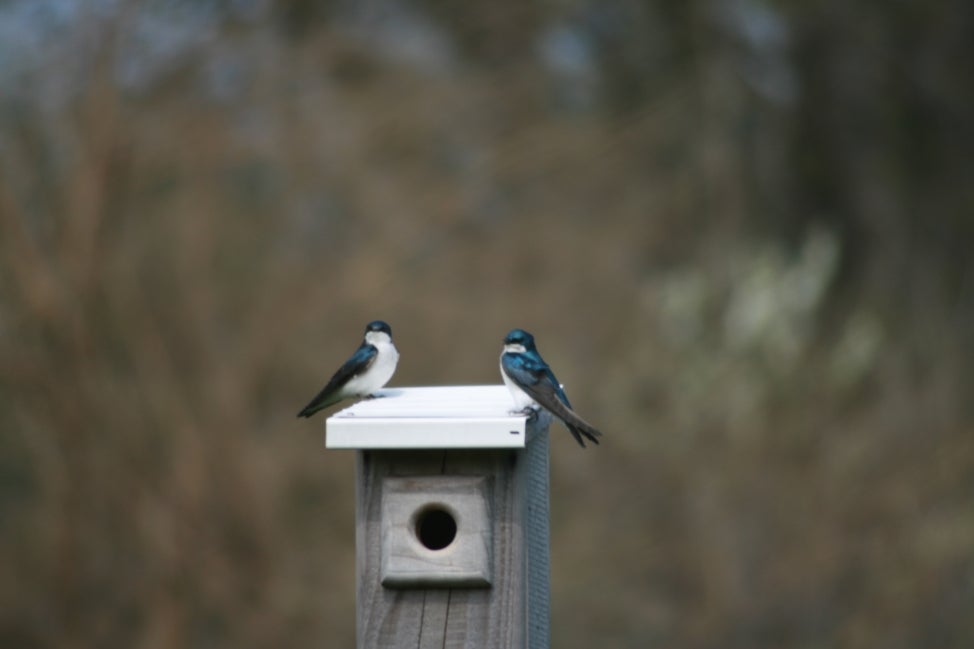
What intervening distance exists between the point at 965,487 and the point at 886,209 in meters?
2.27

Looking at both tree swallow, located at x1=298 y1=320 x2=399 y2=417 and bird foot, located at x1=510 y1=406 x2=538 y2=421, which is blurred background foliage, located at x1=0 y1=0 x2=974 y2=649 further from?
bird foot, located at x1=510 y1=406 x2=538 y2=421

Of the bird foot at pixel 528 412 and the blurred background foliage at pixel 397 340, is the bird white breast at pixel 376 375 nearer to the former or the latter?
the bird foot at pixel 528 412

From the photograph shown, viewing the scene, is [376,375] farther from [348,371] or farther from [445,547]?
[445,547]

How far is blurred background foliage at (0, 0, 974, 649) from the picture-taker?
654 cm

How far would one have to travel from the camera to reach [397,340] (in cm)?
671

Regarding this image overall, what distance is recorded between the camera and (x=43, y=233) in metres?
6.56

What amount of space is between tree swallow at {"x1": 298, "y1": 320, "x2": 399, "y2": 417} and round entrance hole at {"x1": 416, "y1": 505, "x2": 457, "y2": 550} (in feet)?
1.12

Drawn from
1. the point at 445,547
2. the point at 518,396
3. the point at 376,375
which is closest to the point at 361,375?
the point at 376,375

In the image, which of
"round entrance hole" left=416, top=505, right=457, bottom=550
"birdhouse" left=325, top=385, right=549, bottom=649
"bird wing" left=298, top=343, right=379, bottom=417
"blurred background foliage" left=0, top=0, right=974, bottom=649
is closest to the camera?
"birdhouse" left=325, top=385, right=549, bottom=649

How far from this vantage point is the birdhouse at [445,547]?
246cm

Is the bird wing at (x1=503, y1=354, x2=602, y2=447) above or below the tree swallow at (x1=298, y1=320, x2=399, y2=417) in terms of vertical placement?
below

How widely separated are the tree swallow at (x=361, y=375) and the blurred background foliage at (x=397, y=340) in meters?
3.65

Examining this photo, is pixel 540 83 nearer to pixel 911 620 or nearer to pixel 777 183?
pixel 777 183

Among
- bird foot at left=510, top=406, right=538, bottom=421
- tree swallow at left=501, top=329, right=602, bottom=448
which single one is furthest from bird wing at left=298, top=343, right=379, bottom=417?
bird foot at left=510, top=406, right=538, bottom=421
